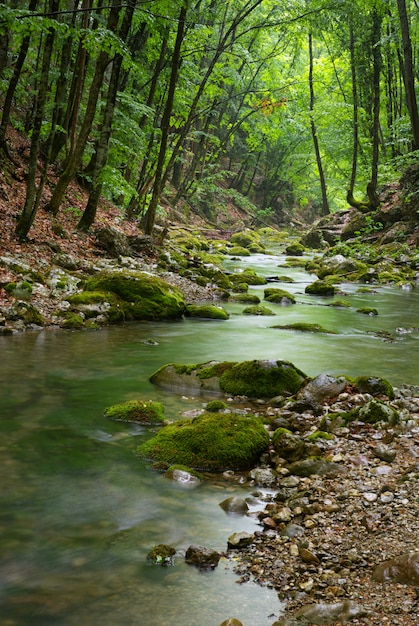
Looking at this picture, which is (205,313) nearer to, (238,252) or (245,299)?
(245,299)

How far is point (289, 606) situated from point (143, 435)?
288 cm

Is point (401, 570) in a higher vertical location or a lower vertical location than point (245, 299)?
lower

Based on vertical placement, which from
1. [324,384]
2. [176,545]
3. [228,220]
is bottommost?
[176,545]

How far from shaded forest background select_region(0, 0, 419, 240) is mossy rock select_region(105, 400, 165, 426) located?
5100mm

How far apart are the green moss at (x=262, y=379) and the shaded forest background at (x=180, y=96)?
5236 mm

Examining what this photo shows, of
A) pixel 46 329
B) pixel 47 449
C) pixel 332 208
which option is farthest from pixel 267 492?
pixel 332 208

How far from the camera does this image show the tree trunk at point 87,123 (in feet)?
44.1

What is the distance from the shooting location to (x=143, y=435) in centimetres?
563

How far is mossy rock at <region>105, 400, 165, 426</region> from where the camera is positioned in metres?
5.98

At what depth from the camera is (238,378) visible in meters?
7.30

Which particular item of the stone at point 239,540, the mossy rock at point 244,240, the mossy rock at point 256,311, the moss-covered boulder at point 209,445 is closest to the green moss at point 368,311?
the mossy rock at point 256,311

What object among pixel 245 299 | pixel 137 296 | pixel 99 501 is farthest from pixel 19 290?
pixel 245 299

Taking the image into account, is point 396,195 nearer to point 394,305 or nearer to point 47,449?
point 394,305

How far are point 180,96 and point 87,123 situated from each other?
740 centimetres
